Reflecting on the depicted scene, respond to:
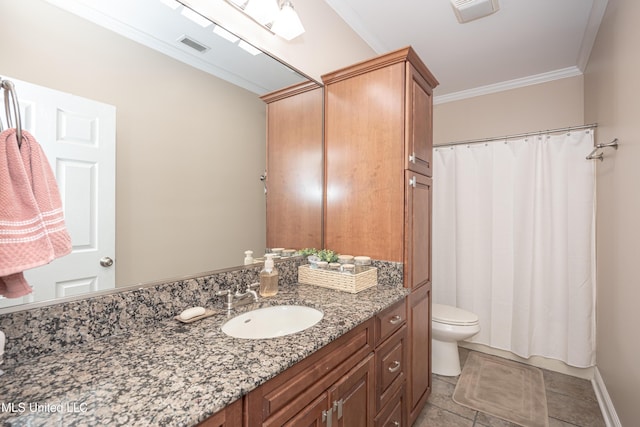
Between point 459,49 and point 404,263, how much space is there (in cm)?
186

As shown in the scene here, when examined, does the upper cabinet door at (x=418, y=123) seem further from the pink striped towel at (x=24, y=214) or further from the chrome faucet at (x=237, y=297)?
the pink striped towel at (x=24, y=214)

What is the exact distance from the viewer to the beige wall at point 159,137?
81cm

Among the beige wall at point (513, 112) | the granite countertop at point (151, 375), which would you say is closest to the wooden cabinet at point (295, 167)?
the granite countertop at point (151, 375)

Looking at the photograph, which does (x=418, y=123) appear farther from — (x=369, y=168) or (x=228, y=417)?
(x=228, y=417)

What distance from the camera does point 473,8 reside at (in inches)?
72.6

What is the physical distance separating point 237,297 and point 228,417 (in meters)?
0.61

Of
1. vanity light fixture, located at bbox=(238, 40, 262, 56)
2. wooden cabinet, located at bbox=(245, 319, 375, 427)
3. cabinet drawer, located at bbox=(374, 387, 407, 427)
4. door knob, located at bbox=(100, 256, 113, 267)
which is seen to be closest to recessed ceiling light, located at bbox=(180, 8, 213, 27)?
vanity light fixture, located at bbox=(238, 40, 262, 56)

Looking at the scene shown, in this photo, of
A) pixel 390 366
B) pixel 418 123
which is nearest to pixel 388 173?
pixel 418 123

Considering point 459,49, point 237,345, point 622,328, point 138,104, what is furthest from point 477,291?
point 138,104

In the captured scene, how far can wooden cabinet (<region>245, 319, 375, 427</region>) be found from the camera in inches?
29.5

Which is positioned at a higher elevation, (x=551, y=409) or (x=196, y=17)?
(x=196, y=17)

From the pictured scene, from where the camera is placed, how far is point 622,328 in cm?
160

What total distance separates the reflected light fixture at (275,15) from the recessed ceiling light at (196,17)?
9.2 inches

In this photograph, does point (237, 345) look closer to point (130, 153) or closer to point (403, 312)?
point (130, 153)
